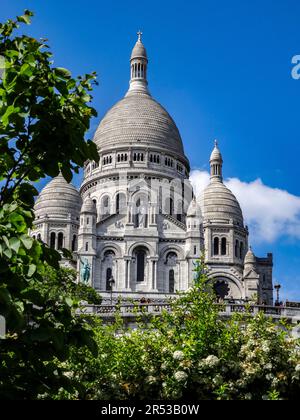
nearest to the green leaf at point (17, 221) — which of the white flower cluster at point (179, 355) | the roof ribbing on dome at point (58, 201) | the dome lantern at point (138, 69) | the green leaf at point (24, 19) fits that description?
the green leaf at point (24, 19)

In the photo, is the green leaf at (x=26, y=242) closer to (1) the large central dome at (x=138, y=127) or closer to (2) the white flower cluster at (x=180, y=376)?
(2) the white flower cluster at (x=180, y=376)

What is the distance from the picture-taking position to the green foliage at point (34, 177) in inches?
445

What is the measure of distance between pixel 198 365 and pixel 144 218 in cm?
6687

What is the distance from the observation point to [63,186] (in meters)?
94.6

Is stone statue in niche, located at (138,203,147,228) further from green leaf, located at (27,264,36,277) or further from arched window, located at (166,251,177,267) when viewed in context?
green leaf, located at (27,264,36,277)

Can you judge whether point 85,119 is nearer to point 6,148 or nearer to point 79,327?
point 6,148

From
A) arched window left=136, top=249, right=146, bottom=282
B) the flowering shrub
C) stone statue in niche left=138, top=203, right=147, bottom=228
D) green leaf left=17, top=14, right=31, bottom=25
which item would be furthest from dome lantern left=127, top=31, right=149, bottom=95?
green leaf left=17, top=14, right=31, bottom=25

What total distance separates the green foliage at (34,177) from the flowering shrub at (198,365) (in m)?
5.38

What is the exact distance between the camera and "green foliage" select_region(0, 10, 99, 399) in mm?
11312

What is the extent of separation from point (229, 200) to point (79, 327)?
82608 mm

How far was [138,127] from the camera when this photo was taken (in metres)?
98.4
